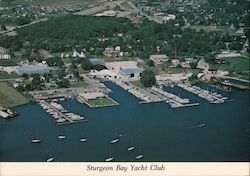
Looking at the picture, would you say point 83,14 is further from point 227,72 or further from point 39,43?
point 227,72

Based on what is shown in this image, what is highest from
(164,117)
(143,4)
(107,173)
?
(143,4)

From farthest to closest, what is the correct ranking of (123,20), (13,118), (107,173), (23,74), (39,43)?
(123,20)
(39,43)
(23,74)
(13,118)
(107,173)

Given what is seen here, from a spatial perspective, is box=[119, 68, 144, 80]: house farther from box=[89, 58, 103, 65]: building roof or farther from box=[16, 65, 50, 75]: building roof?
box=[16, 65, 50, 75]: building roof

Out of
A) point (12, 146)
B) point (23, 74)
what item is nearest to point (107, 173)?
point (12, 146)

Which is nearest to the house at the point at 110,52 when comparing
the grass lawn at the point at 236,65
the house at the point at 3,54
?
the grass lawn at the point at 236,65

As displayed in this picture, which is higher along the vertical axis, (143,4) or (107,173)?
(143,4)

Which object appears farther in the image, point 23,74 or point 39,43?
point 39,43

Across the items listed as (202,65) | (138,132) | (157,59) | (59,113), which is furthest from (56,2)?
(138,132)
